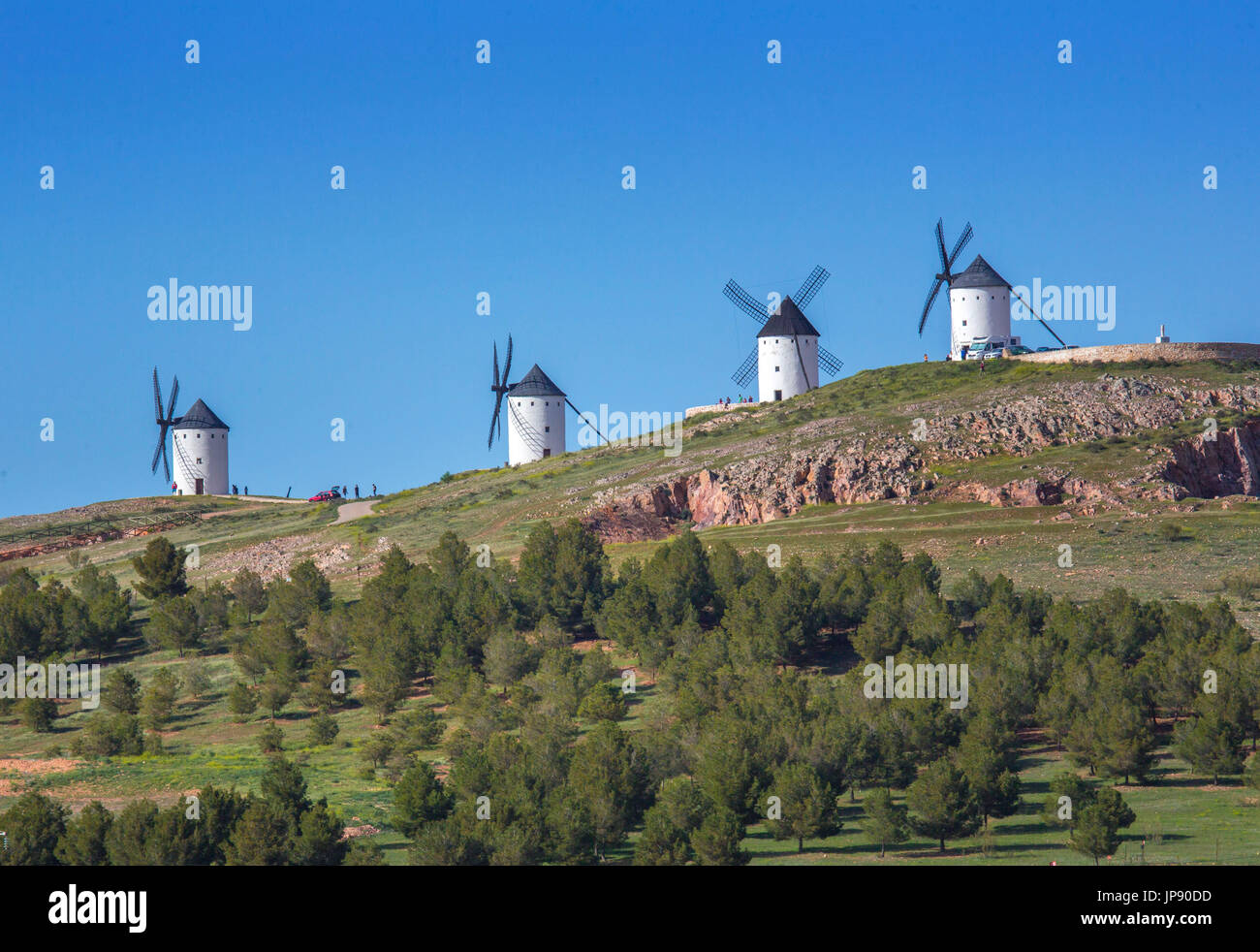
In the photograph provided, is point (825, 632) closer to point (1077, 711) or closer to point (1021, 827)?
point (1077, 711)

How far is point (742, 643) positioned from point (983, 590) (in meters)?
9.66

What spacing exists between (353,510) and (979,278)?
139 ft

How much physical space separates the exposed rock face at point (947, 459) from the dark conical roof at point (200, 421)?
5812 cm

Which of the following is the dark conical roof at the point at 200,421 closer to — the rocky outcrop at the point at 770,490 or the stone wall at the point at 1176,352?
the rocky outcrop at the point at 770,490

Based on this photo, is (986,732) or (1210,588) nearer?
(986,732)

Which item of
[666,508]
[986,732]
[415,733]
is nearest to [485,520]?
[666,508]

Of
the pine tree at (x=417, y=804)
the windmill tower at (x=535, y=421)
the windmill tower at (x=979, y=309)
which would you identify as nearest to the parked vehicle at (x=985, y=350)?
the windmill tower at (x=979, y=309)

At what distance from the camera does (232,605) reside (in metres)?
64.2

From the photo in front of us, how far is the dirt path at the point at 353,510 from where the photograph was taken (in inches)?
3511

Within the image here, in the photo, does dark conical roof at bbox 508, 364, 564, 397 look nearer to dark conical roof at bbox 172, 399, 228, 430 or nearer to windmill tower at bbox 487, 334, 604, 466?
windmill tower at bbox 487, 334, 604, 466

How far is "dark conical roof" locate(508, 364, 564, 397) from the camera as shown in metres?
110

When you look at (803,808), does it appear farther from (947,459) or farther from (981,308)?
(981,308)

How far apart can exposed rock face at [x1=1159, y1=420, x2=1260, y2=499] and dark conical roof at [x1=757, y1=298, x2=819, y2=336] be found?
34085 mm

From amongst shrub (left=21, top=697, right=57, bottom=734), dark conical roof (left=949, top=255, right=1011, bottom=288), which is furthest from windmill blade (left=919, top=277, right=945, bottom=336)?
shrub (left=21, top=697, right=57, bottom=734)
